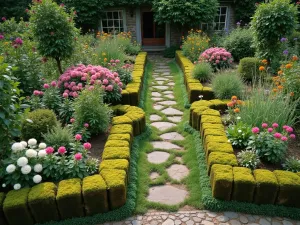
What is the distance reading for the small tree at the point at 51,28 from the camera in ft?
16.1

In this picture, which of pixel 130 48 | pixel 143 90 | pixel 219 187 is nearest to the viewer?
pixel 219 187

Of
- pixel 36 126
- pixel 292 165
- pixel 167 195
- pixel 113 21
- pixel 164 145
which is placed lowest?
pixel 167 195

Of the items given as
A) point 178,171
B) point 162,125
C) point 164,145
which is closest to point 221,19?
point 162,125

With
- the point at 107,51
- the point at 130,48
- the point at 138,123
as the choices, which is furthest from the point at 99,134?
the point at 130,48

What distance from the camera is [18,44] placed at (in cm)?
470

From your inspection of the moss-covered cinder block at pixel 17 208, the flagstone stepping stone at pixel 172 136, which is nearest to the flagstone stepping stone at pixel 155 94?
the flagstone stepping stone at pixel 172 136

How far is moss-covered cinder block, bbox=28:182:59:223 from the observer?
102 inches

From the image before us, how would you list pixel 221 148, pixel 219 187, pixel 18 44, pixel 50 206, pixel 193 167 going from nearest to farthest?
pixel 50 206 → pixel 219 187 → pixel 221 148 → pixel 193 167 → pixel 18 44

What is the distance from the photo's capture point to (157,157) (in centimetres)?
390

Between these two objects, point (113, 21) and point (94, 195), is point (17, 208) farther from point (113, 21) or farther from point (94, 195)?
point (113, 21)

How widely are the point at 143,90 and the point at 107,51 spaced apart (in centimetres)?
145

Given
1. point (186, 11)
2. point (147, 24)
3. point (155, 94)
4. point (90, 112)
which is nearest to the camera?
point (90, 112)

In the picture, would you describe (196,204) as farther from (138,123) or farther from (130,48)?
(130,48)

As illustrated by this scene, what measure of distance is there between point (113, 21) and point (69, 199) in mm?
10420
